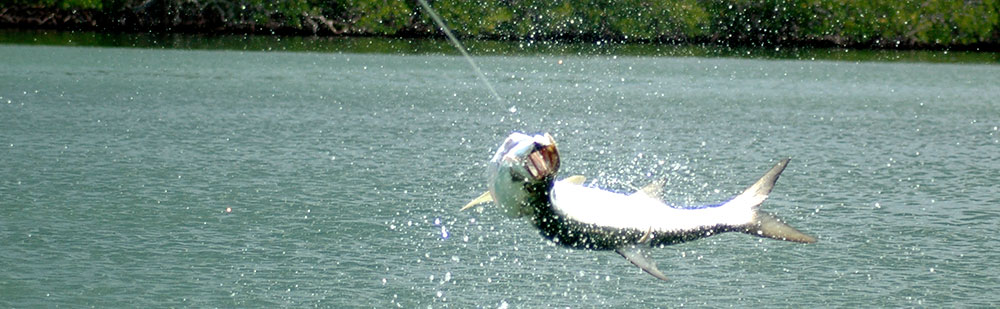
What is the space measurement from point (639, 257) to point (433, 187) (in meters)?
12.5

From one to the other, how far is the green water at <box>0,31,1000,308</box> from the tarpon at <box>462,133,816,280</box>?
152 inches

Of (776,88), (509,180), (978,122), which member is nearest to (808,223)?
(509,180)

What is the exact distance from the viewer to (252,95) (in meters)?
36.2

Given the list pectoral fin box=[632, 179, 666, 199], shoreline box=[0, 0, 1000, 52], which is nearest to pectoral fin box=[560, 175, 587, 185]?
pectoral fin box=[632, 179, 666, 199]

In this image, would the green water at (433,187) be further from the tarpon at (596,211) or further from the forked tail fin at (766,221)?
the tarpon at (596,211)

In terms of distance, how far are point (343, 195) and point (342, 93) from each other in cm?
1802

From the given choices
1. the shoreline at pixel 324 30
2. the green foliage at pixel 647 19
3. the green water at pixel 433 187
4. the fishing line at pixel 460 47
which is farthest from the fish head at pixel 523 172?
the green foliage at pixel 647 19

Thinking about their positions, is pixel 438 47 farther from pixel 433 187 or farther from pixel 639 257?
pixel 639 257

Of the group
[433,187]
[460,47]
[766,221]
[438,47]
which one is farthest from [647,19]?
[766,221]

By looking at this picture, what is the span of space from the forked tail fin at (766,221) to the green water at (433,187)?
3.61 m

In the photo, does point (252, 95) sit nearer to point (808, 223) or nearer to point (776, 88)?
point (776, 88)

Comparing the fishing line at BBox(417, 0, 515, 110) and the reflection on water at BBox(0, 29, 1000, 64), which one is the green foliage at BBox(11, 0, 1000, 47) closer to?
the fishing line at BBox(417, 0, 515, 110)

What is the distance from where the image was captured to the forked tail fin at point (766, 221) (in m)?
10.0

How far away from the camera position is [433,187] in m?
21.1
